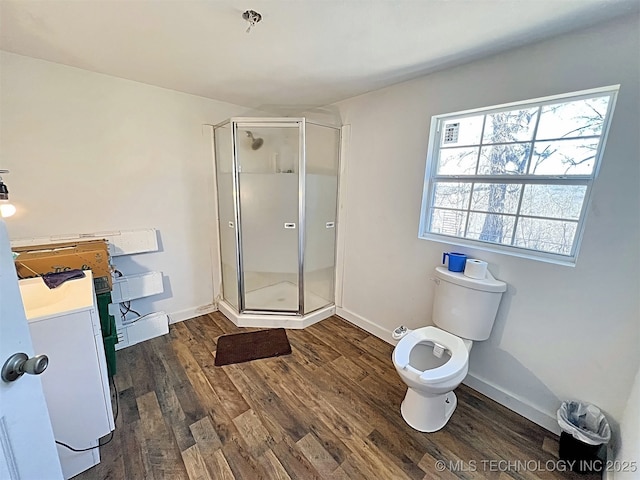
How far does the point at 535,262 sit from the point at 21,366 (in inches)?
85.5

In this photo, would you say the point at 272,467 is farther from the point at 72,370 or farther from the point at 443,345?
the point at 443,345

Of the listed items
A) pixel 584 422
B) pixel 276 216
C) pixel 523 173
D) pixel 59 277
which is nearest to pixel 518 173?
pixel 523 173

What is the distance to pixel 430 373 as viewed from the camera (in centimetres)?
143

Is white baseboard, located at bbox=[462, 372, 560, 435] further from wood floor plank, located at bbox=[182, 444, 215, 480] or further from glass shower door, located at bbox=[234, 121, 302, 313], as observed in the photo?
wood floor plank, located at bbox=[182, 444, 215, 480]

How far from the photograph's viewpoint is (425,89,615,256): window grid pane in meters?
1.39

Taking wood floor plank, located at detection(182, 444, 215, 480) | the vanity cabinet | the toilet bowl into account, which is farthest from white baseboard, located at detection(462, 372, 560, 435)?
the vanity cabinet

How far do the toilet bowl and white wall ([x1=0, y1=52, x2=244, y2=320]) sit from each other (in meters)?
2.07

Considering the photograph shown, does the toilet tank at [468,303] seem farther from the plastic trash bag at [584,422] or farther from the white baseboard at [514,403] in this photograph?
the plastic trash bag at [584,422]

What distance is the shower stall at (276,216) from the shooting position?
7.84ft

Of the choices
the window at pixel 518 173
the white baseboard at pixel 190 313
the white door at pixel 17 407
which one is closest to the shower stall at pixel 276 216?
the white baseboard at pixel 190 313

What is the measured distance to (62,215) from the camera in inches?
75.9

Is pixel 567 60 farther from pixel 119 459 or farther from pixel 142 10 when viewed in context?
pixel 119 459

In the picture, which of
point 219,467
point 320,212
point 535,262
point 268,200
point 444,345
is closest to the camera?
point 219,467

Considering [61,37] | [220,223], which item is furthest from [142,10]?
[220,223]
